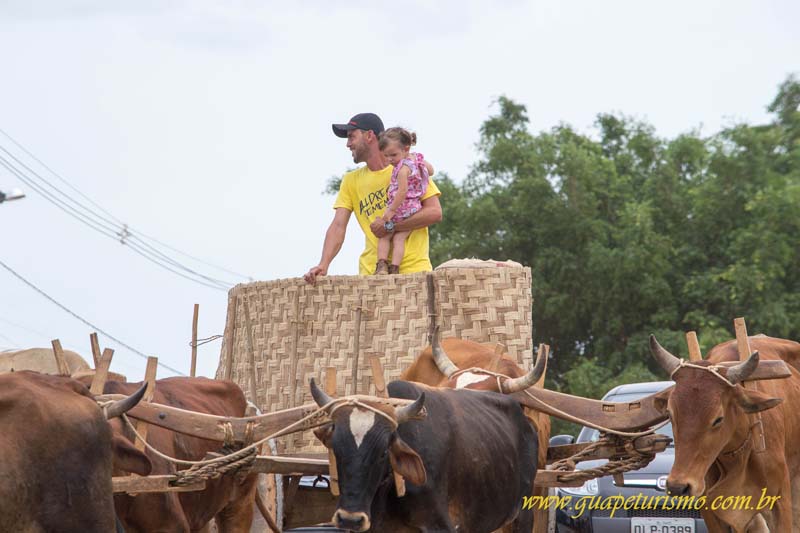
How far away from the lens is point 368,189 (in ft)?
31.0

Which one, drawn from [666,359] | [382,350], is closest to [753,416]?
[666,359]

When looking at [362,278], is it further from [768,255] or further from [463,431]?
[768,255]

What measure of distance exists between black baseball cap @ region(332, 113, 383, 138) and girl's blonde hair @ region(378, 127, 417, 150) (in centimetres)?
29

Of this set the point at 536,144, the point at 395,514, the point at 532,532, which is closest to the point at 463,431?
the point at 395,514

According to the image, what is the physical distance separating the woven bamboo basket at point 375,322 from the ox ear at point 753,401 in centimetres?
158

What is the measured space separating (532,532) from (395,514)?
1773 millimetres

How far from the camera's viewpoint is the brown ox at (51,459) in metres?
5.05

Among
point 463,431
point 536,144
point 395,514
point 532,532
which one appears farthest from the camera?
point 536,144

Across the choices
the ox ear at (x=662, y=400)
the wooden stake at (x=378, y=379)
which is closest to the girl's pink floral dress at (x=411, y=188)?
the ox ear at (x=662, y=400)

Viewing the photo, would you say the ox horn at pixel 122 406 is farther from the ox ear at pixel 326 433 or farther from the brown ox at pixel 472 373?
the brown ox at pixel 472 373

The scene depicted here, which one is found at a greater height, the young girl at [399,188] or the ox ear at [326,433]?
the young girl at [399,188]

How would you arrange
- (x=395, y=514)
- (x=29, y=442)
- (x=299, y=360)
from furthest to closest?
1. (x=299, y=360)
2. (x=395, y=514)
3. (x=29, y=442)

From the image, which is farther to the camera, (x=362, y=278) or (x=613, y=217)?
(x=613, y=217)

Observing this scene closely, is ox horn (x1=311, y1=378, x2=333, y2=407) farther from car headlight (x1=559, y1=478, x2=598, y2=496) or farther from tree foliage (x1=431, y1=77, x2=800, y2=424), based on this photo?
tree foliage (x1=431, y1=77, x2=800, y2=424)
